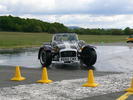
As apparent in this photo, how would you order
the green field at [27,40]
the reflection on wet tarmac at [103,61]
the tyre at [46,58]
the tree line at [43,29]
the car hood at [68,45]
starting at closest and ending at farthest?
the reflection on wet tarmac at [103,61] → the car hood at [68,45] → the tyre at [46,58] → the green field at [27,40] → the tree line at [43,29]

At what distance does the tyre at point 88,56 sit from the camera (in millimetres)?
14453

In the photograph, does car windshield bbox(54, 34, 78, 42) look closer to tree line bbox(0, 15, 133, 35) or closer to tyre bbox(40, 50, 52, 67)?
tyre bbox(40, 50, 52, 67)

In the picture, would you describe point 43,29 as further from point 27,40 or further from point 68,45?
point 68,45

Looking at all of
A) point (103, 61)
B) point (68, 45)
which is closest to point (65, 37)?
point (68, 45)

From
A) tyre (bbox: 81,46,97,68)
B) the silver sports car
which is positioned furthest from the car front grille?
tyre (bbox: 81,46,97,68)

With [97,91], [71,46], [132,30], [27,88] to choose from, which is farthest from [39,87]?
[132,30]

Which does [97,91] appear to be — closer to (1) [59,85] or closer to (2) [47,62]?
(1) [59,85]

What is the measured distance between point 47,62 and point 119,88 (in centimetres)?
661

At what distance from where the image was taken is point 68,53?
14078mm

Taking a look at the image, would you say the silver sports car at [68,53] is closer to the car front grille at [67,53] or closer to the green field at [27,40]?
the car front grille at [67,53]

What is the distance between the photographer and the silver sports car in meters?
14.1

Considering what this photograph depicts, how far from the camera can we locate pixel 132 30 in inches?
4213

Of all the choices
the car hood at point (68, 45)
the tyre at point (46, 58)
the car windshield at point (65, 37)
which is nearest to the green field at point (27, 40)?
the car windshield at point (65, 37)

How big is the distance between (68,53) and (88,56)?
1.10 m
